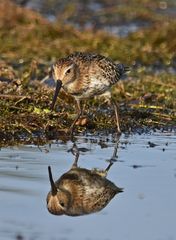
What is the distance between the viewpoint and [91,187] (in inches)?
305

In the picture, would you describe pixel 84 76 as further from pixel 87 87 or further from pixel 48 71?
pixel 48 71

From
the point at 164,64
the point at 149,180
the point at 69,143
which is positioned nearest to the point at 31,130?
the point at 69,143

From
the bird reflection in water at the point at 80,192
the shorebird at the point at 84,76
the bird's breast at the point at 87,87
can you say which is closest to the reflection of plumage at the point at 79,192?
the bird reflection in water at the point at 80,192

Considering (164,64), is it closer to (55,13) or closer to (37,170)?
(55,13)

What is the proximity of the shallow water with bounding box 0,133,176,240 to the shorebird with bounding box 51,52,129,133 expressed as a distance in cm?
50

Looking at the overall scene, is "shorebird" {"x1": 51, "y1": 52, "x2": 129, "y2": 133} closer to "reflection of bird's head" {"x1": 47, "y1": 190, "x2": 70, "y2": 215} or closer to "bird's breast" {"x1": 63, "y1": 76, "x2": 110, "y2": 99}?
"bird's breast" {"x1": 63, "y1": 76, "x2": 110, "y2": 99}

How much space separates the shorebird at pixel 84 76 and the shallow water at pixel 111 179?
50 cm

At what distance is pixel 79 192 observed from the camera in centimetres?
762

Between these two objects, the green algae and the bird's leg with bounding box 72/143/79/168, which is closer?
the bird's leg with bounding box 72/143/79/168

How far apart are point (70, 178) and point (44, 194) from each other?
2.17 ft

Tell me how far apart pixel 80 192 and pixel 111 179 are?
0.38 m

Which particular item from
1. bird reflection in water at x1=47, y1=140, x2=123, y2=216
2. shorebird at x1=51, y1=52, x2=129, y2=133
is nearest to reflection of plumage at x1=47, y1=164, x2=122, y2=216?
bird reflection in water at x1=47, y1=140, x2=123, y2=216

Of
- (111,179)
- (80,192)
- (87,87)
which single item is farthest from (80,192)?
→ (87,87)

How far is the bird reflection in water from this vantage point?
7047 mm
